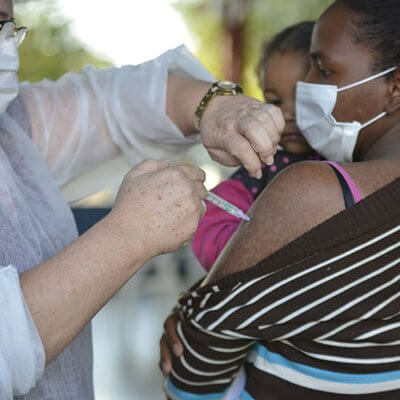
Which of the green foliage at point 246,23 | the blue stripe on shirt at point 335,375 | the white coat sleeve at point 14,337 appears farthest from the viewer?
the green foliage at point 246,23

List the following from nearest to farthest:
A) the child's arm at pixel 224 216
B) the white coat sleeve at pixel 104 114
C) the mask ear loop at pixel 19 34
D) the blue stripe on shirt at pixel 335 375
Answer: the blue stripe on shirt at pixel 335 375, the mask ear loop at pixel 19 34, the white coat sleeve at pixel 104 114, the child's arm at pixel 224 216

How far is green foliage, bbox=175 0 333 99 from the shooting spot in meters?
7.15

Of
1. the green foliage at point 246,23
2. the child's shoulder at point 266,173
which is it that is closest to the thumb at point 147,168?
the child's shoulder at point 266,173

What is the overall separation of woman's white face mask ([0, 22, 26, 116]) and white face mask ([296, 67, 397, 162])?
2.09 ft

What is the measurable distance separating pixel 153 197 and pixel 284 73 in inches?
40.0

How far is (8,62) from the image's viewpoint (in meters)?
1.48

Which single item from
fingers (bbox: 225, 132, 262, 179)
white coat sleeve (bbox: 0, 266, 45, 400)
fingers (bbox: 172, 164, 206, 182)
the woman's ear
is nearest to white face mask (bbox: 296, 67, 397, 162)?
the woman's ear

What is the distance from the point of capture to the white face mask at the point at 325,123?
5.37ft

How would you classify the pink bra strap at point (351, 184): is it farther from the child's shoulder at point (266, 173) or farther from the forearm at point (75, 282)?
the child's shoulder at point (266, 173)

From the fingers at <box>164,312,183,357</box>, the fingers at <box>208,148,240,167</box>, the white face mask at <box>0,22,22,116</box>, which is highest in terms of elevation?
the white face mask at <box>0,22,22,116</box>

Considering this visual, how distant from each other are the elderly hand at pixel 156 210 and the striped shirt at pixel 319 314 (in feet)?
0.55

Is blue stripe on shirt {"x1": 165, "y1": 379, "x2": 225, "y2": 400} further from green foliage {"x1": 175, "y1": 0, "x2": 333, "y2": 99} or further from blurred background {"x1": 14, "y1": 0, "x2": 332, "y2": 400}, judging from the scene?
green foliage {"x1": 175, "y1": 0, "x2": 333, "y2": 99}

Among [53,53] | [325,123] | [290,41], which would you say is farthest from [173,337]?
[53,53]

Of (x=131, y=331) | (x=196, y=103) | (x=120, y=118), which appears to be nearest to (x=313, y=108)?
(x=196, y=103)
